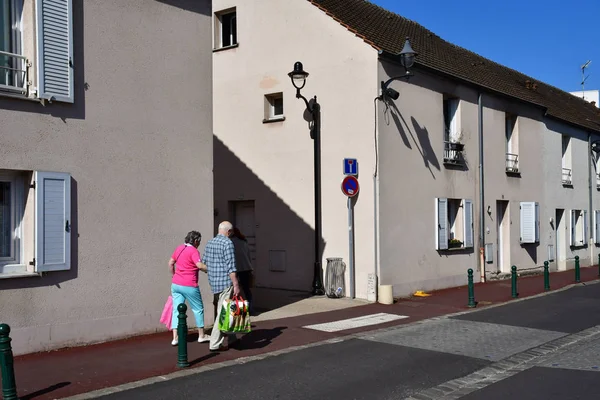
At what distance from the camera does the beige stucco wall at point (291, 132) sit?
47.4 ft

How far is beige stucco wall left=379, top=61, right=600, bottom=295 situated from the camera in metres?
14.6

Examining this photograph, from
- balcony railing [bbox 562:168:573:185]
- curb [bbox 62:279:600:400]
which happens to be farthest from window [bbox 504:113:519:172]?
curb [bbox 62:279:600:400]

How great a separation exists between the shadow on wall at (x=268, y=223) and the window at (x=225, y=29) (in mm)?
2780

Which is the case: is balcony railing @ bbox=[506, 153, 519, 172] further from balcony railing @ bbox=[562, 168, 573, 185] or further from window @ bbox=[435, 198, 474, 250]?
balcony railing @ bbox=[562, 168, 573, 185]

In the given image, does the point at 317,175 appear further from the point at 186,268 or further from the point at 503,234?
the point at 503,234

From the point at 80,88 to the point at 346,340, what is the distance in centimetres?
544

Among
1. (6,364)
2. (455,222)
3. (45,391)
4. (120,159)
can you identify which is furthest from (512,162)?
(6,364)

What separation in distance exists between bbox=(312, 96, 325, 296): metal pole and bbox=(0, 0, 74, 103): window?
751 centimetres

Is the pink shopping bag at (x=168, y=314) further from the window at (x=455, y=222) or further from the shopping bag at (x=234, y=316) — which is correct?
the window at (x=455, y=222)

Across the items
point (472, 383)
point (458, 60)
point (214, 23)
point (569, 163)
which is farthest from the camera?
point (569, 163)

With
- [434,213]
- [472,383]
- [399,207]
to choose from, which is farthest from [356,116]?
[472,383]

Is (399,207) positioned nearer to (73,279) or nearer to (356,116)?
(356,116)

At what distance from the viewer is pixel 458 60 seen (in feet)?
63.5

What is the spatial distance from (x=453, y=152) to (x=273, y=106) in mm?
5137
